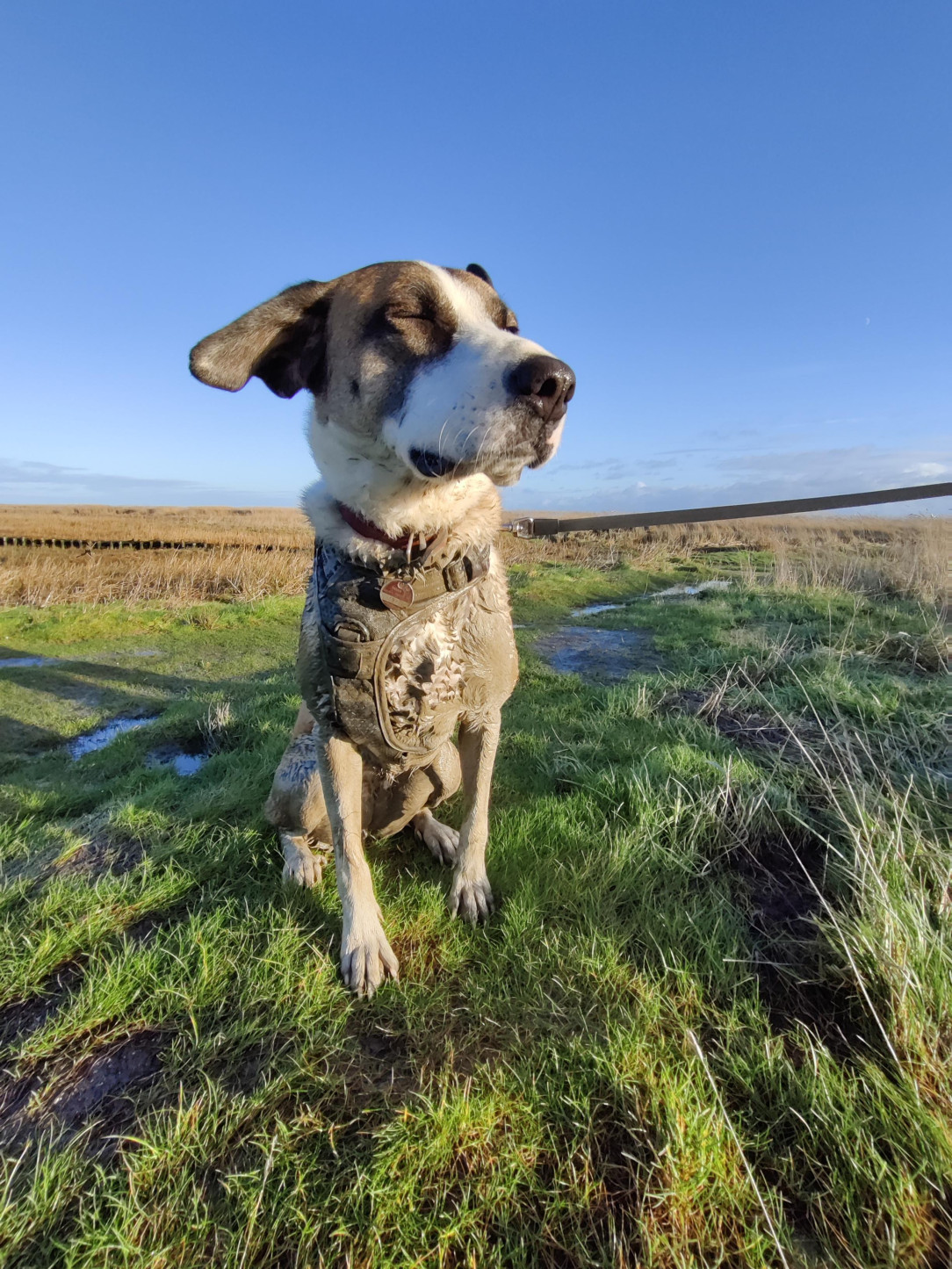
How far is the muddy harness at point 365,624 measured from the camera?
2072 mm

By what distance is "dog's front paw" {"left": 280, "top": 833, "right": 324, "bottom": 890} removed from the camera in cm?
261

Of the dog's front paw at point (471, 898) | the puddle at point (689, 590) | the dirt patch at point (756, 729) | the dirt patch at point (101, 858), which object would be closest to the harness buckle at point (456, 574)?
the dog's front paw at point (471, 898)

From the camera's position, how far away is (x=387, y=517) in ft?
6.84

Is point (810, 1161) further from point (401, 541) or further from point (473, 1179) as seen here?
point (401, 541)

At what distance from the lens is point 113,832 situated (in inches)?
119

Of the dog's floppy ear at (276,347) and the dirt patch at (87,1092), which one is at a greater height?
the dog's floppy ear at (276,347)

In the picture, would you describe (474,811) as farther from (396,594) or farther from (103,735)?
(103,735)

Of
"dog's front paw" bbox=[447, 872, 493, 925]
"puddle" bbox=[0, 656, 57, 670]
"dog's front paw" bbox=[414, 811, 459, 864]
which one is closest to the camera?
"dog's front paw" bbox=[447, 872, 493, 925]

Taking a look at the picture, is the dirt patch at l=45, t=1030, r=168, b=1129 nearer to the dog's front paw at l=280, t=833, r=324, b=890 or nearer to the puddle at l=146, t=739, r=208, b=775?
the dog's front paw at l=280, t=833, r=324, b=890

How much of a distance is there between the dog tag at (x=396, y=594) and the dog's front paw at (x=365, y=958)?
120 centimetres

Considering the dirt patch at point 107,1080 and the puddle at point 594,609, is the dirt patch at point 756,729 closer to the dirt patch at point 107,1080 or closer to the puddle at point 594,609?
the dirt patch at point 107,1080

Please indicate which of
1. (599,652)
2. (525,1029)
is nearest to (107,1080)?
(525,1029)

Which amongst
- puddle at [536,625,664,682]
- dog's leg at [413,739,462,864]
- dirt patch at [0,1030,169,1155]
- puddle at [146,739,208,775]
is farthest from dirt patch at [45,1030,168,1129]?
puddle at [536,625,664,682]

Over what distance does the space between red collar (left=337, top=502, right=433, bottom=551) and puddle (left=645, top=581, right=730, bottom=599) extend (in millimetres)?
11102
